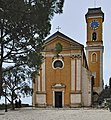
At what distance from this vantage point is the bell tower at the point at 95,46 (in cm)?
6875

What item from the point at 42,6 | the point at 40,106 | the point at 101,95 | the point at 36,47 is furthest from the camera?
the point at 101,95

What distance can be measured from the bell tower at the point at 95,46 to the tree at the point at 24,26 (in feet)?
149

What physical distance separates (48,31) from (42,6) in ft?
9.11

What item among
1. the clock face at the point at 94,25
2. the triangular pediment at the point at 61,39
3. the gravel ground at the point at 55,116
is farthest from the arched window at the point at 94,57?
the gravel ground at the point at 55,116

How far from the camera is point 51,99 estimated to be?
5150 cm

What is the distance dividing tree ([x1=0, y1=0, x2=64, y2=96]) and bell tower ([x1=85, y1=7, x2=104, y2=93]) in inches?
1784

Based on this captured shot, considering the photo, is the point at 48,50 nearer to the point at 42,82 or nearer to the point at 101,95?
the point at 42,82

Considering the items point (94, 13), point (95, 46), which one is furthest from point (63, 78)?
point (94, 13)

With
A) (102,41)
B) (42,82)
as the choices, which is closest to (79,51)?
(42,82)

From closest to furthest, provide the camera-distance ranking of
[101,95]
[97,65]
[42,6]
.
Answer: [42,6], [101,95], [97,65]

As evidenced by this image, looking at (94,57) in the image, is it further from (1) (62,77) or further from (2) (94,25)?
(1) (62,77)

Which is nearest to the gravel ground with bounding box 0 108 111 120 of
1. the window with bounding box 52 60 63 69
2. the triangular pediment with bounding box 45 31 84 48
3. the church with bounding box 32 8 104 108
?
the church with bounding box 32 8 104 108

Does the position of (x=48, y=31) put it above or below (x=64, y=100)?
above

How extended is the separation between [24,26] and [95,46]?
51.1m
